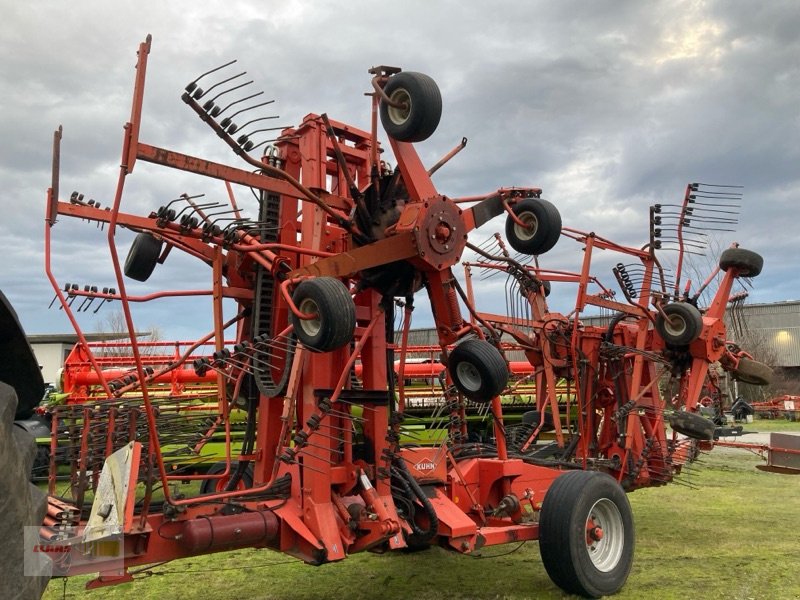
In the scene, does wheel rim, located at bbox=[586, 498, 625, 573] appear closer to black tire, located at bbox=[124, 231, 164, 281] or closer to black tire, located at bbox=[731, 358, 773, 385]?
black tire, located at bbox=[124, 231, 164, 281]

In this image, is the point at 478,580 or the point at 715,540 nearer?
the point at 478,580

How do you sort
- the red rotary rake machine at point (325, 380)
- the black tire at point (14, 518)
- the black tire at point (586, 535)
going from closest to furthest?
the black tire at point (14, 518), the red rotary rake machine at point (325, 380), the black tire at point (586, 535)

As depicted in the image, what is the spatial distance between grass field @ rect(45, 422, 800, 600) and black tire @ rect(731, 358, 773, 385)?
5.66 feet

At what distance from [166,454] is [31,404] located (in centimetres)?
181

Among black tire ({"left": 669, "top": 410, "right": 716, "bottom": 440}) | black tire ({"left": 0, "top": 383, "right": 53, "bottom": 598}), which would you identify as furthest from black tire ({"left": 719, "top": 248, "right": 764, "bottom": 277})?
black tire ({"left": 0, "top": 383, "right": 53, "bottom": 598})

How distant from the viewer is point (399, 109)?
4535 millimetres

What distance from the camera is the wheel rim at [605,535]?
17.2 ft

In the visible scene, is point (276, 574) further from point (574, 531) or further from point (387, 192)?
point (387, 192)

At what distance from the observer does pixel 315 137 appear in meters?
5.21

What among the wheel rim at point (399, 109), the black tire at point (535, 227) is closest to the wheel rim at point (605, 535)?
the black tire at point (535, 227)

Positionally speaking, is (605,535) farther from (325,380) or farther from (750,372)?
(750,372)

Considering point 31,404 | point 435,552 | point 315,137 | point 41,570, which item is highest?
point 315,137

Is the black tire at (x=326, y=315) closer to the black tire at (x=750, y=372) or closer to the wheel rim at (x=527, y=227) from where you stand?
the wheel rim at (x=527, y=227)

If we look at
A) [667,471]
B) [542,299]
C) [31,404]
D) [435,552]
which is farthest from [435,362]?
[31,404]
